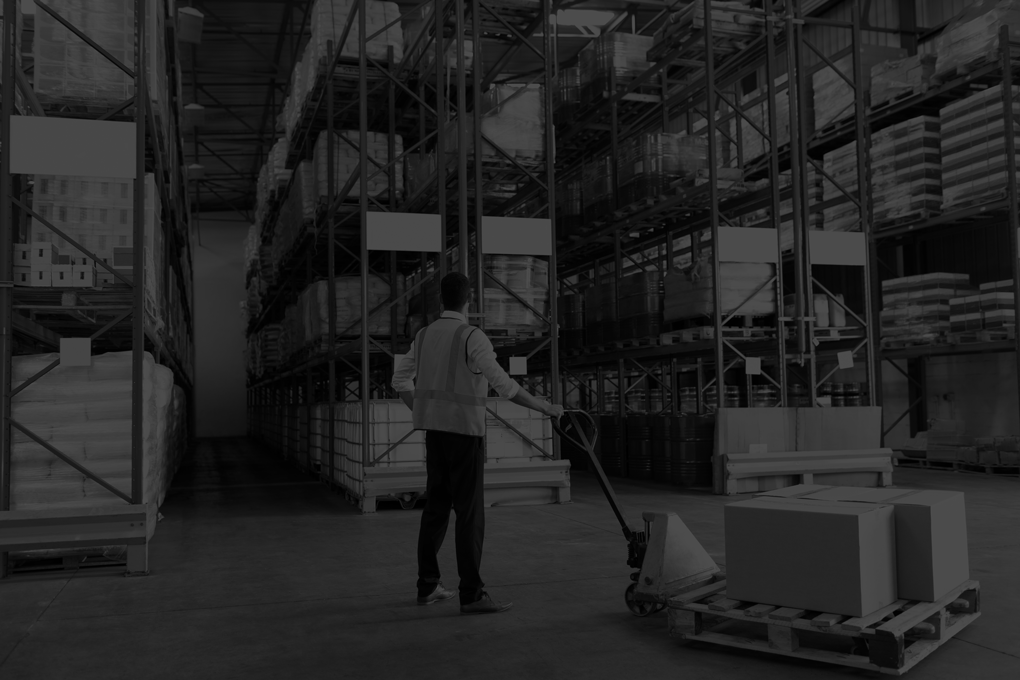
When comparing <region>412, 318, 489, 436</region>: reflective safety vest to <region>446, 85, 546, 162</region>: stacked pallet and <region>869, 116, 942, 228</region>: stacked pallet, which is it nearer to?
<region>446, 85, 546, 162</region>: stacked pallet

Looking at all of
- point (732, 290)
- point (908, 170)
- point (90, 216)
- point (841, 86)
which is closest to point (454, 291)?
point (90, 216)

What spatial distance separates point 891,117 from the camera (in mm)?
12938

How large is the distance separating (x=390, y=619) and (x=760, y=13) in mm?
8496

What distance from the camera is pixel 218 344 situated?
30.9 meters

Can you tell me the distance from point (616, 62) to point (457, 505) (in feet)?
30.0

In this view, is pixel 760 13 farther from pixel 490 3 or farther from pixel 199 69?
pixel 199 69

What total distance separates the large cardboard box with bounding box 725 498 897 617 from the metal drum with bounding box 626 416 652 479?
742 centimetres

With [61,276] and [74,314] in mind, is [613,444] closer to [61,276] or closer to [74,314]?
[74,314]

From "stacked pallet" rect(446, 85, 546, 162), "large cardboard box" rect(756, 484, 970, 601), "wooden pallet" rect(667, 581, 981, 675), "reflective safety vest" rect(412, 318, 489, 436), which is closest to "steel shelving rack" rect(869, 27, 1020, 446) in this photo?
"stacked pallet" rect(446, 85, 546, 162)

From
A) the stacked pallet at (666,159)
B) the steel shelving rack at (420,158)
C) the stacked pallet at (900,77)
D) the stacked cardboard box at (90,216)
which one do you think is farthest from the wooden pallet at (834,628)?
the stacked pallet at (900,77)

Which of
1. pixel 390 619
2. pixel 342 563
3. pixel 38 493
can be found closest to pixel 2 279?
pixel 38 493

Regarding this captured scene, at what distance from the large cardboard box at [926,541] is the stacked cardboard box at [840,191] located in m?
9.15

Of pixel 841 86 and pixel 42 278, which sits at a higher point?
pixel 841 86

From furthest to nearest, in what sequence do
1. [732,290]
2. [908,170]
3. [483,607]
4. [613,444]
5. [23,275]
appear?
[613,444]
[908,170]
[732,290]
[23,275]
[483,607]
